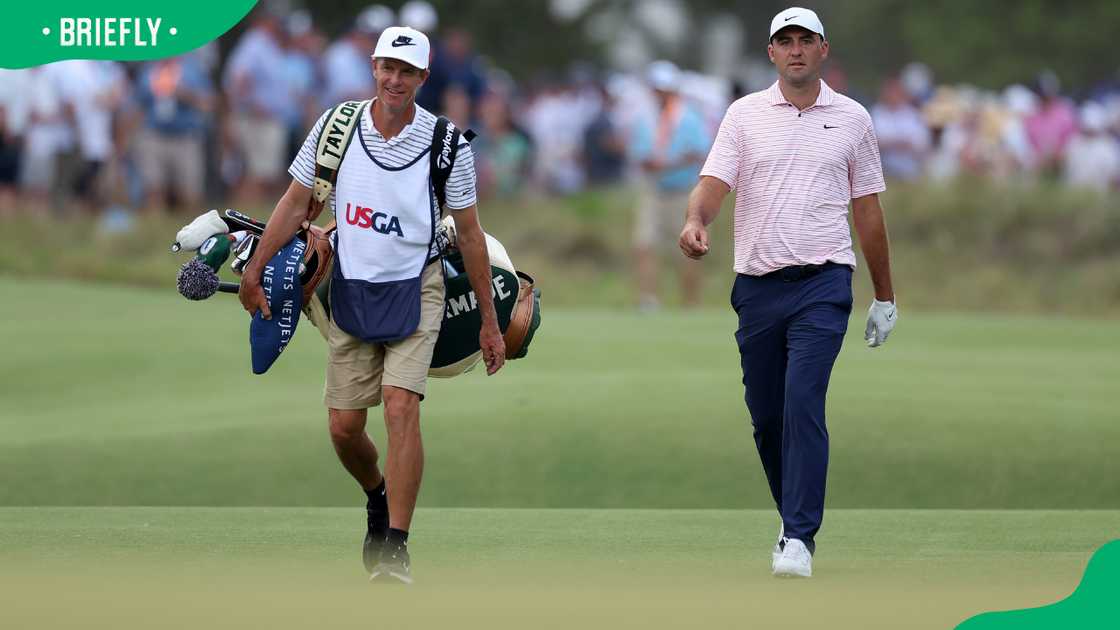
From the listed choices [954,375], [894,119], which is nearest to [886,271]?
[954,375]

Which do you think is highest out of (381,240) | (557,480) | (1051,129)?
(381,240)

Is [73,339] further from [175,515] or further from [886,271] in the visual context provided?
[886,271]

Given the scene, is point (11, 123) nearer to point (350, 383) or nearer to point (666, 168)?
point (666, 168)

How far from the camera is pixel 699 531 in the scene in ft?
30.8

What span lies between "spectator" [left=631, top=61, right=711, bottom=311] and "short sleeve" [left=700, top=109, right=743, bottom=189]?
11.9m

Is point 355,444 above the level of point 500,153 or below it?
above

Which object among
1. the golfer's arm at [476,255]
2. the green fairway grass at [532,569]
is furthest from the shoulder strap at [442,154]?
the green fairway grass at [532,569]

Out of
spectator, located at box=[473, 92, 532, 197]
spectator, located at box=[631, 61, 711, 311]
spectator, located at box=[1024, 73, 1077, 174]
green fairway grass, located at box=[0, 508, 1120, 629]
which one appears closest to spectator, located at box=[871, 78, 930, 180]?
spectator, located at box=[1024, 73, 1077, 174]

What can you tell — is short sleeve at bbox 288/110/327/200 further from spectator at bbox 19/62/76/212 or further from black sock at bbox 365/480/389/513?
spectator at bbox 19/62/76/212

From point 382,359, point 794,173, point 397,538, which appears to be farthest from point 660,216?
point 397,538

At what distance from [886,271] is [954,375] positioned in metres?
7.57

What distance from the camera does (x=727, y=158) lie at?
8.24 metres

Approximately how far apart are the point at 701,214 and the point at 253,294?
75.3 inches

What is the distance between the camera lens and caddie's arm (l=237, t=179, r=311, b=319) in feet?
25.2
